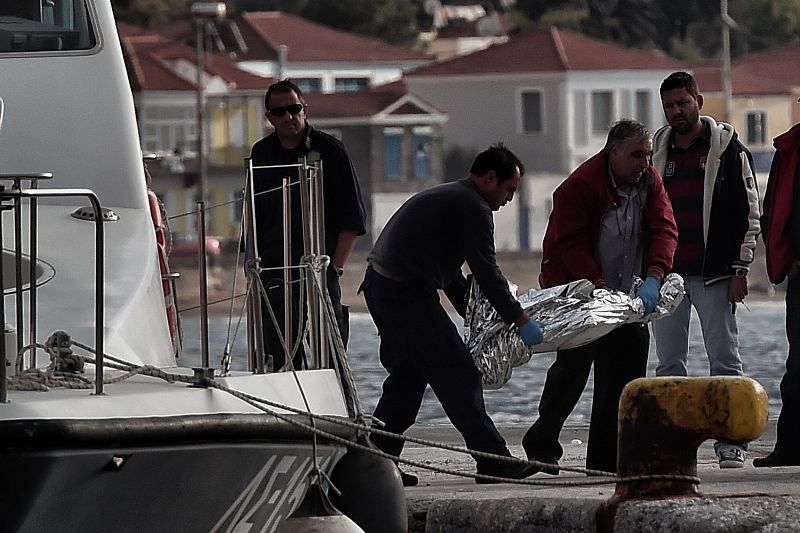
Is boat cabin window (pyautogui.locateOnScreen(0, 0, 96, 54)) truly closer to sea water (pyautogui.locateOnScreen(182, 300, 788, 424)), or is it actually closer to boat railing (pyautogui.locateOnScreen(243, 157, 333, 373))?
boat railing (pyautogui.locateOnScreen(243, 157, 333, 373))

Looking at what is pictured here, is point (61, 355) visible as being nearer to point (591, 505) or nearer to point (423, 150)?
point (591, 505)

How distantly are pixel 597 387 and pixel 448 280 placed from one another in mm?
787

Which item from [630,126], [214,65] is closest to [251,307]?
[630,126]

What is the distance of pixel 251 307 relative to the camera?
25.0 feet

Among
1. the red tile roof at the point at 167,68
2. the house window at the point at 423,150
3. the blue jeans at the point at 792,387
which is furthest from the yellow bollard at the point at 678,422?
the house window at the point at 423,150

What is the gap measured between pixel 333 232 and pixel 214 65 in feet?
217

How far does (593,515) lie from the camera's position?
7258 mm

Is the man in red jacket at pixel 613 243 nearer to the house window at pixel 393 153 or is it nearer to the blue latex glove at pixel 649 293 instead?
the blue latex glove at pixel 649 293

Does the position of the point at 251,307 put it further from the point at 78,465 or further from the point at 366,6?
the point at 366,6

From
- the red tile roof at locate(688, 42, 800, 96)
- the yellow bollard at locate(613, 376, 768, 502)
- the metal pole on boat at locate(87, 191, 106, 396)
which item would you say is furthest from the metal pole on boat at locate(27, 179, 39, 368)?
the red tile roof at locate(688, 42, 800, 96)

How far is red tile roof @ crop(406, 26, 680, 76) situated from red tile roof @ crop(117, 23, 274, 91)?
5984 millimetres

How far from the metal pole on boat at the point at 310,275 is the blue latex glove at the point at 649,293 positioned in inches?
60.8

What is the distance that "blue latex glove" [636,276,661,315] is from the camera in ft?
28.2

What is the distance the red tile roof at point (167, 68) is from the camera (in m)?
69.9
